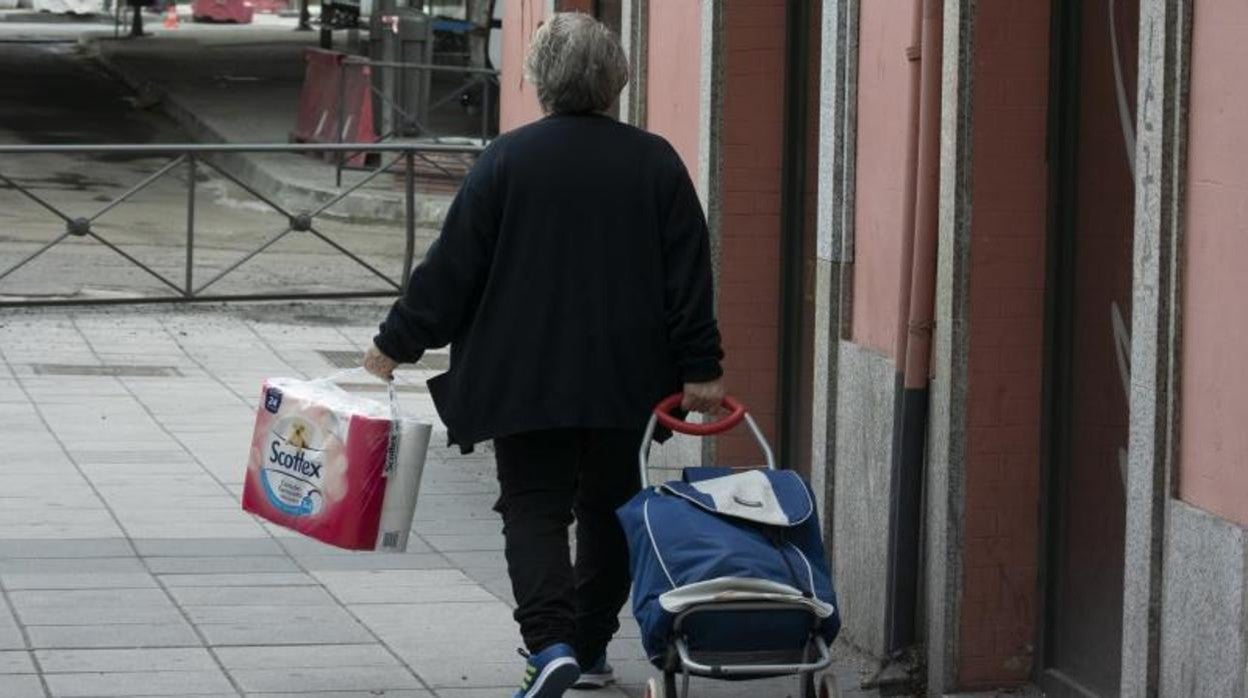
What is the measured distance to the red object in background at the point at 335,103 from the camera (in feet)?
80.1

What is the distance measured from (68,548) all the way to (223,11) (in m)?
41.4

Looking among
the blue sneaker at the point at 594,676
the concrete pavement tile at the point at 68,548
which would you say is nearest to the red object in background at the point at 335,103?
the concrete pavement tile at the point at 68,548

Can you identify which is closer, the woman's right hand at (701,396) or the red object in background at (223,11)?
the woman's right hand at (701,396)

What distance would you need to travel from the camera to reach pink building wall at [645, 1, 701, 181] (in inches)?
361

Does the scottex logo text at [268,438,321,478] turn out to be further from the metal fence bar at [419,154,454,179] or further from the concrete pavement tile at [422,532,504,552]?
the metal fence bar at [419,154,454,179]

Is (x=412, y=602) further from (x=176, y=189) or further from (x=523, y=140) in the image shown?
(x=176, y=189)

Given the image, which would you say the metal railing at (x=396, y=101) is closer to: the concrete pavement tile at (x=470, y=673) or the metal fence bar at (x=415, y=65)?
the metal fence bar at (x=415, y=65)

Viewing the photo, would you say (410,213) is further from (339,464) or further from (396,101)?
(339,464)

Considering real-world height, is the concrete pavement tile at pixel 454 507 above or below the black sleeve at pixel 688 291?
below

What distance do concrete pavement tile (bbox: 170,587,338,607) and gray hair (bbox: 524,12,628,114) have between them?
2.22 meters

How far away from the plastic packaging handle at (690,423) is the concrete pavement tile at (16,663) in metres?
1.92

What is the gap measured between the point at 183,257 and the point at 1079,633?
1192 centimetres

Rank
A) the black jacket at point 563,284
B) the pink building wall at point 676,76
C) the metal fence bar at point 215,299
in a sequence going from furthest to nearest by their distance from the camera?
the metal fence bar at point 215,299 → the pink building wall at point 676,76 → the black jacket at point 563,284

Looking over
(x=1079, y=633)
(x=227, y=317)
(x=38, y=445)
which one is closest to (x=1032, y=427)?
(x=1079, y=633)
